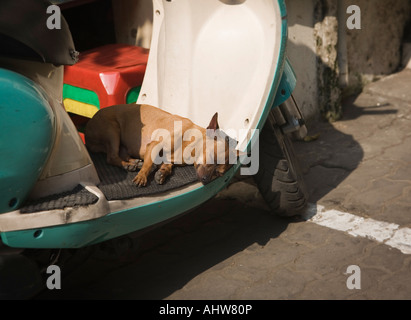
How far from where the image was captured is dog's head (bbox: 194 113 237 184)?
321cm

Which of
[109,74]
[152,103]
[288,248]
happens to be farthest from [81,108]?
[288,248]

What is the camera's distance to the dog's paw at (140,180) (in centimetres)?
309

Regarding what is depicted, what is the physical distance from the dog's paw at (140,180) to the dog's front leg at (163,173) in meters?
0.07

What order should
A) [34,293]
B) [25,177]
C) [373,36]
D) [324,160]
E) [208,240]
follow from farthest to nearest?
[373,36]
[324,160]
[208,240]
[34,293]
[25,177]

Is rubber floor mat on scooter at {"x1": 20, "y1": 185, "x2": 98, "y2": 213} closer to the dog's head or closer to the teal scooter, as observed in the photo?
the teal scooter

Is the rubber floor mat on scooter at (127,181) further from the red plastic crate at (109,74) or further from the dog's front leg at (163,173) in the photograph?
the red plastic crate at (109,74)

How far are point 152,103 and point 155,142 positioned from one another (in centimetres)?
80

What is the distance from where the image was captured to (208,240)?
3842 millimetres

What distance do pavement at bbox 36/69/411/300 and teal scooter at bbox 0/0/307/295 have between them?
0.89 ft

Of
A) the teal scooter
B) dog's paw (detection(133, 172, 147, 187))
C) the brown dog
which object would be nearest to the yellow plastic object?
the teal scooter

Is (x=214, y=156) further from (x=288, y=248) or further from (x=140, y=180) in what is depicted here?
(x=288, y=248)
